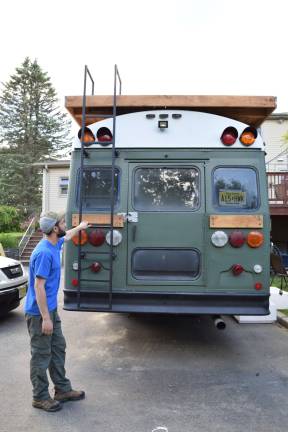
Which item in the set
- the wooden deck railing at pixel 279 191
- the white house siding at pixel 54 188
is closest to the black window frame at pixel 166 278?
the wooden deck railing at pixel 279 191

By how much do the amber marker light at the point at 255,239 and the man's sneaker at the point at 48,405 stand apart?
8.41 feet

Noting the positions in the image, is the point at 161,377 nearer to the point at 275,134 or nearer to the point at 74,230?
the point at 74,230

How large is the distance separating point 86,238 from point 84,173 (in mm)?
797

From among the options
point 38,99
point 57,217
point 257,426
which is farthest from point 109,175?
point 38,99

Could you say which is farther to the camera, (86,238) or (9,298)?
(9,298)

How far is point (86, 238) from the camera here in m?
4.82

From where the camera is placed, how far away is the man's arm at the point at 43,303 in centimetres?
360

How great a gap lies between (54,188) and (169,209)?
22047mm

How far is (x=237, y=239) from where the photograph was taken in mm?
4738

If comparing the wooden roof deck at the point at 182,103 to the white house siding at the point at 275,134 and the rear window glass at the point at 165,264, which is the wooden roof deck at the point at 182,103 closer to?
the rear window glass at the point at 165,264

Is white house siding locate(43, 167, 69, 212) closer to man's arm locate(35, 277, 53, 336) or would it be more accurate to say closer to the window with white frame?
the window with white frame

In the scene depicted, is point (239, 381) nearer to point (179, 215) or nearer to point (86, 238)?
point (179, 215)

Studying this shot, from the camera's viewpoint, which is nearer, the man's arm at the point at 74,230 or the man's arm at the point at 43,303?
the man's arm at the point at 43,303

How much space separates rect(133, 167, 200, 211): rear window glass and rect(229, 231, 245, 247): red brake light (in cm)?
55
